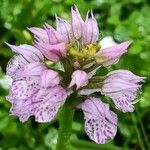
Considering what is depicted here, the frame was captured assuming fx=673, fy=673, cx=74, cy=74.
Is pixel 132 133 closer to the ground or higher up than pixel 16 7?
closer to the ground

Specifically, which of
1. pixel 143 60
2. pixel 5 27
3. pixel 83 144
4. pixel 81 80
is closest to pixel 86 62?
pixel 81 80

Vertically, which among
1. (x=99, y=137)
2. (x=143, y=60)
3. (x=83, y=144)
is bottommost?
(x=99, y=137)

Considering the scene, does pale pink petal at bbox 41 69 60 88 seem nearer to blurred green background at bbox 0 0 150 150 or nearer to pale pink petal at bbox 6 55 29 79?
pale pink petal at bbox 6 55 29 79

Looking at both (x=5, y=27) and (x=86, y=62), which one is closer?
(x=86, y=62)

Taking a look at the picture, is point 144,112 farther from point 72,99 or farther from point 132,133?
point 72,99

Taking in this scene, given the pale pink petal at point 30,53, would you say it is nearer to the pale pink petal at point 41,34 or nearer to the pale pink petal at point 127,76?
the pale pink petal at point 41,34

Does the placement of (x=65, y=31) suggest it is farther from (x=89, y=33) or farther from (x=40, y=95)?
(x=40, y=95)

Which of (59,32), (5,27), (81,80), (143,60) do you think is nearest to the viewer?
(81,80)

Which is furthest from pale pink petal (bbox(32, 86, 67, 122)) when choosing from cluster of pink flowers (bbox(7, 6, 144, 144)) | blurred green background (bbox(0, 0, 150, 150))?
blurred green background (bbox(0, 0, 150, 150))
